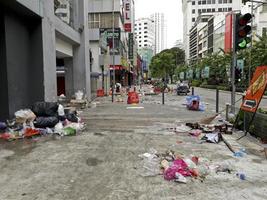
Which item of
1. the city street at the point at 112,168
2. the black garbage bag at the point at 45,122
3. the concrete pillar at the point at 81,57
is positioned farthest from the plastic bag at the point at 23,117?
the concrete pillar at the point at 81,57

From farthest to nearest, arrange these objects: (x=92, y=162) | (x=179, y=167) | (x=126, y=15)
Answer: (x=126, y=15)
(x=92, y=162)
(x=179, y=167)

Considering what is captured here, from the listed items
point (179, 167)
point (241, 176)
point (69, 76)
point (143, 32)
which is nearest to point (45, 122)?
point (179, 167)

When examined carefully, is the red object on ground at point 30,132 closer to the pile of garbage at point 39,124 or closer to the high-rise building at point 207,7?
the pile of garbage at point 39,124

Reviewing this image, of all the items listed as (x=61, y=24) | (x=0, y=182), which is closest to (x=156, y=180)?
(x=0, y=182)

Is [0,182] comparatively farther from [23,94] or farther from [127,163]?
[23,94]

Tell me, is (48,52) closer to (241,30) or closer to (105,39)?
(241,30)

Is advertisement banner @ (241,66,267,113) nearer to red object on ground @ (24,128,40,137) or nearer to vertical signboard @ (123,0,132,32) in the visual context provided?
red object on ground @ (24,128,40,137)

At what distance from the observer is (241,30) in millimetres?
10883

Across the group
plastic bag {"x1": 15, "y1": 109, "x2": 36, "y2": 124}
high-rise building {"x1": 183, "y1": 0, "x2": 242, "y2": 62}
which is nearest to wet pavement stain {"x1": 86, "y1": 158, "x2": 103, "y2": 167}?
plastic bag {"x1": 15, "y1": 109, "x2": 36, "y2": 124}

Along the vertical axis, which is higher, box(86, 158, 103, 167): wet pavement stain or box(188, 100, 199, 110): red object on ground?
box(188, 100, 199, 110): red object on ground

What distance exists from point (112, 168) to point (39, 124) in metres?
4.70

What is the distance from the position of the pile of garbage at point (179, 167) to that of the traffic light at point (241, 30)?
578 cm

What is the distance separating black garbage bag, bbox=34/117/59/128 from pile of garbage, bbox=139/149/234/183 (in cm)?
418

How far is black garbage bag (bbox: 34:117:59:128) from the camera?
1005cm
